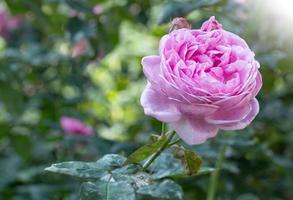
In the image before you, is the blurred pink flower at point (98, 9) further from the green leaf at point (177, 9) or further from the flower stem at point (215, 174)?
the flower stem at point (215, 174)

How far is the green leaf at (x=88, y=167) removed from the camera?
1051mm

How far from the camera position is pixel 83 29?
1.98 meters

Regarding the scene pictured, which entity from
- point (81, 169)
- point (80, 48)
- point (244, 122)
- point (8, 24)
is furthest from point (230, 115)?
point (8, 24)

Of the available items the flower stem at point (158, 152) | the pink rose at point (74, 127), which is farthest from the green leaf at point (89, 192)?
the pink rose at point (74, 127)

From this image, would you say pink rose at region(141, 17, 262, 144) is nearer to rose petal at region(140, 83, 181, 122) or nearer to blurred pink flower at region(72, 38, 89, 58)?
rose petal at region(140, 83, 181, 122)

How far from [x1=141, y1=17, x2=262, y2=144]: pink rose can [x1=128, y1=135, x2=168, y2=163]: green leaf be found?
0.07m

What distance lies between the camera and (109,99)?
105 inches

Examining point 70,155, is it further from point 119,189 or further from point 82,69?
point 119,189

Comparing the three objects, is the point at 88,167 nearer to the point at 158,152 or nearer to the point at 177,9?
the point at 158,152

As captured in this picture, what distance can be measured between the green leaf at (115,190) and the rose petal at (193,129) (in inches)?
4.3

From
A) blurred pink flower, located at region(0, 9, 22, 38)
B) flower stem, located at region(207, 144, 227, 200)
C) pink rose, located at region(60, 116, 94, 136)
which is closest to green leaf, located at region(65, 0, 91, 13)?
pink rose, located at region(60, 116, 94, 136)

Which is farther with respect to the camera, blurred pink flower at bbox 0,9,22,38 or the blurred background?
blurred pink flower at bbox 0,9,22,38

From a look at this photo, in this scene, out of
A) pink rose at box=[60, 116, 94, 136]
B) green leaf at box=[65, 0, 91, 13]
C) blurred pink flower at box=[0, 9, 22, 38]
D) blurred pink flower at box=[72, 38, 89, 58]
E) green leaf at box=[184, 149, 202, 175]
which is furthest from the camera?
blurred pink flower at box=[0, 9, 22, 38]

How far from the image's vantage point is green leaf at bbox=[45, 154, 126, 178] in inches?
41.4
